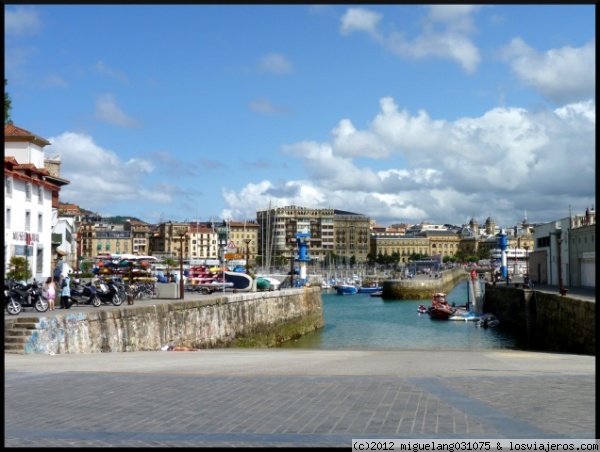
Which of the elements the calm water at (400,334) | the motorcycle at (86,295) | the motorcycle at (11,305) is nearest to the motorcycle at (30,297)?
the motorcycle at (11,305)

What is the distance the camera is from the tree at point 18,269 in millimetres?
34506

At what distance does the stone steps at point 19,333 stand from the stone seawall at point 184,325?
0.53ft

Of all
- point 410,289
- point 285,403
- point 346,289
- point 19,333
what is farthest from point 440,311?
point 346,289

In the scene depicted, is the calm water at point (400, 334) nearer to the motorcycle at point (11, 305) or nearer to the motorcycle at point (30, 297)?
the motorcycle at point (30, 297)

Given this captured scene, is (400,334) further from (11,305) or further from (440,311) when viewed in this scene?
(11,305)

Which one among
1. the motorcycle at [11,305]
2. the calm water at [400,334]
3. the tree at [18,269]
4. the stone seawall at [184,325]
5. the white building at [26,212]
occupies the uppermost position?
the white building at [26,212]

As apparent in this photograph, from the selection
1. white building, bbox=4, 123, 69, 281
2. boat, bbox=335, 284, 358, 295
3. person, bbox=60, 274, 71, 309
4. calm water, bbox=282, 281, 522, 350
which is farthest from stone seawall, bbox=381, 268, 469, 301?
person, bbox=60, 274, 71, 309

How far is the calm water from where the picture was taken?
4781 centimetres

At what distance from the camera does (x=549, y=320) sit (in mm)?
48312

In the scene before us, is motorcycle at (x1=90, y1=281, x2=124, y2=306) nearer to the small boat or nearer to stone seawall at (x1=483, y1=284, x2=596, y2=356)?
stone seawall at (x1=483, y1=284, x2=596, y2=356)

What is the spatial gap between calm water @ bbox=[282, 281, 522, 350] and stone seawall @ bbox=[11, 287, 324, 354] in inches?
85.7

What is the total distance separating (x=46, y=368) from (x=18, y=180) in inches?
1070

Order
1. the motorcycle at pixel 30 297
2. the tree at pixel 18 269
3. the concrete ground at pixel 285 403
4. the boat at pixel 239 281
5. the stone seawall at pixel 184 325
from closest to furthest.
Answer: the concrete ground at pixel 285 403 < the stone seawall at pixel 184 325 < the motorcycle at pixel 30 297 < the tree at pixel 18 269 < the boat at pixel 239 281

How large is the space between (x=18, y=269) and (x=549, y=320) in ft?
101
